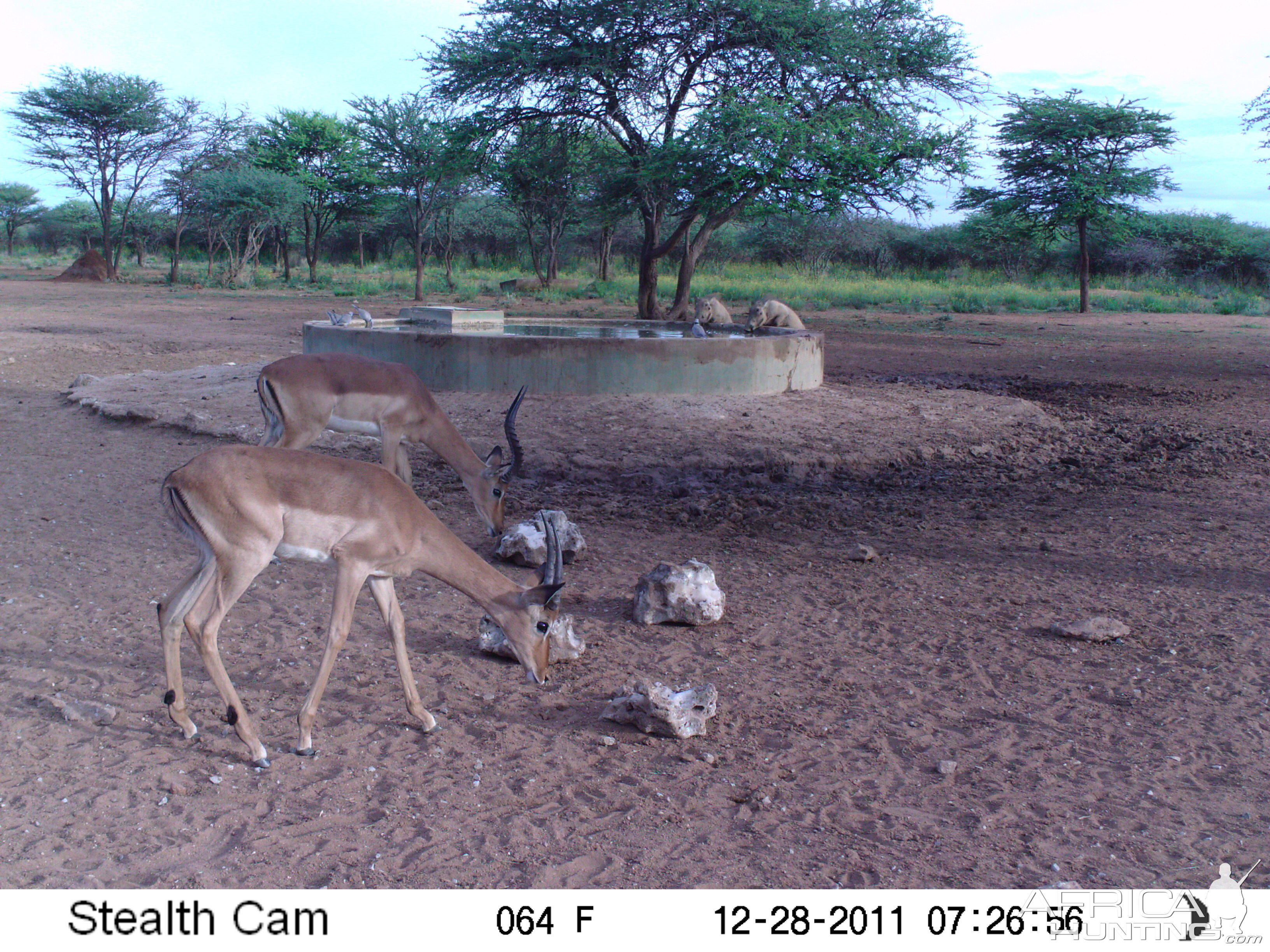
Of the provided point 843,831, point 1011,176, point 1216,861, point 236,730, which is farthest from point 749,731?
point 1011,176

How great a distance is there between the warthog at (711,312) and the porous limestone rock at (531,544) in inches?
394

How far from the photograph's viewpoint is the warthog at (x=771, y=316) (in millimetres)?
15664

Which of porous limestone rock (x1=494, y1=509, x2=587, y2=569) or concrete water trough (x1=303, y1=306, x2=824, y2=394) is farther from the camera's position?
concrete water trough (x1=303, y1=306, x2=824, y2=394)

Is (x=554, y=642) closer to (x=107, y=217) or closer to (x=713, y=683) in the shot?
(x=713, y=683)

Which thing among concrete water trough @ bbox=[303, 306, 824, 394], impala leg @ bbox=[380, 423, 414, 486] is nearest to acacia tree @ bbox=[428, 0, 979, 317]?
concrete water trough @ bbox=[303, 306, 824, 394]

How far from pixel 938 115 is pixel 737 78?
13.7ft

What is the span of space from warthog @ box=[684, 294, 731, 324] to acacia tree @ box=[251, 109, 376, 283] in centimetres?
2841

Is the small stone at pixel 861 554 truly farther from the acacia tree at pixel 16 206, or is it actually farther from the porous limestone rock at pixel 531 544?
the acacia tree at pixel 16 206

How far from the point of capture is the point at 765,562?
262 inches

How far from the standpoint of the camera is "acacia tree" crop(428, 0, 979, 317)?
18484mm

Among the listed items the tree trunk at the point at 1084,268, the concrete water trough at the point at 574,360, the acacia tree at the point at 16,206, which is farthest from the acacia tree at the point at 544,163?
the acacia tree at the point at 16,206

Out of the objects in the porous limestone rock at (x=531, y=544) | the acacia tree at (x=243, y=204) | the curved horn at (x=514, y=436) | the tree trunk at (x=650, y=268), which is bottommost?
the porous limestone rock at (x=531, y=544)

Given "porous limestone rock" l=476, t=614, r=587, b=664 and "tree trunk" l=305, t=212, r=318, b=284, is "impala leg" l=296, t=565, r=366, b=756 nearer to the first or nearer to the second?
"porous limestone rock" l=476, t=614, r=587, b=664

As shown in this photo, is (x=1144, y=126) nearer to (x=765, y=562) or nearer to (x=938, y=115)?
(x=938, y=115)
